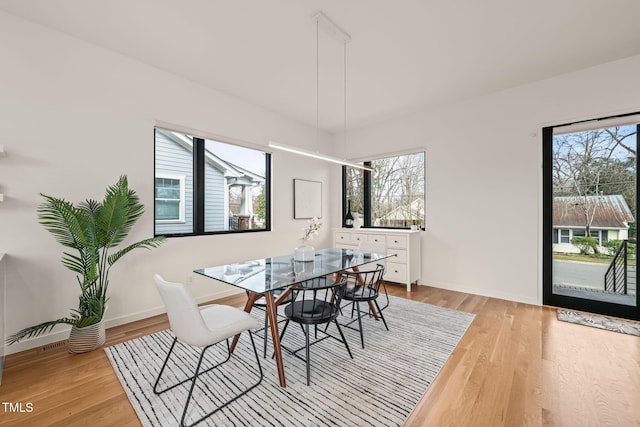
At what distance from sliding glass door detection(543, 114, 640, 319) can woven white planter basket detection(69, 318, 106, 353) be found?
4921mm

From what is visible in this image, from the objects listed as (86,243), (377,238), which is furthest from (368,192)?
(86,243)

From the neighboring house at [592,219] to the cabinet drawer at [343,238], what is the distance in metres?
2.85

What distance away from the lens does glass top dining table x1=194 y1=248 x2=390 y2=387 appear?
1.94m

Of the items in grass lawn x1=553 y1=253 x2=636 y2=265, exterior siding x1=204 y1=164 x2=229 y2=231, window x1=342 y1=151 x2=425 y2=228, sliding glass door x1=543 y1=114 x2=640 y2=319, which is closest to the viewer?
sliding glass door x1=543 y1=114 x2=640 y2=319

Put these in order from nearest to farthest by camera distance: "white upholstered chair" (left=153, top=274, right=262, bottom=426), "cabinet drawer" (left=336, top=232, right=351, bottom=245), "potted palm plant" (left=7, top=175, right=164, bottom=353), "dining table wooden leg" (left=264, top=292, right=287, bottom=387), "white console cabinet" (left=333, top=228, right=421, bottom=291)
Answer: "white upholstered chair" (left=153, top=274, right=262, bottom=426) < "dining table wooden leg" (left=264, top=292, right=287, bottom=387) < "potted palm plant" (left=7, top=175, right=164, bottom=353) < "white console cabinet" (left=333, top=228, right=421, bottom=291) < "cabinet drawer" (left=336, top=232, right=351, bottom=245)

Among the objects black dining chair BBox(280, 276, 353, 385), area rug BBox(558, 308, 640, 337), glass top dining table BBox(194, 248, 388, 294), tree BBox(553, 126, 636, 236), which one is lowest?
area rug BBox(558, 308, 640, 337)

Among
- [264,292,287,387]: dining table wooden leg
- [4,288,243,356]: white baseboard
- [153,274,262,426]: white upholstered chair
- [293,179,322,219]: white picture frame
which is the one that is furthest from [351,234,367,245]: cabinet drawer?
[153,274,262,426]: white upholstered chair

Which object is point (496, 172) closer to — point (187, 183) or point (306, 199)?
point (306, 199)

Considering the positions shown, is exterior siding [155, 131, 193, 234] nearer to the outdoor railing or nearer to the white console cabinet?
the white console cabinet

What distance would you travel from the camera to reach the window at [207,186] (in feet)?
11.1

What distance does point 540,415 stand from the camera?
1655 millimetres

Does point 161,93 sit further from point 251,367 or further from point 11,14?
point 251,367

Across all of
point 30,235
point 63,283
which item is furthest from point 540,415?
point 30,235

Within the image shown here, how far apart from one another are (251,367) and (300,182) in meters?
3.28
